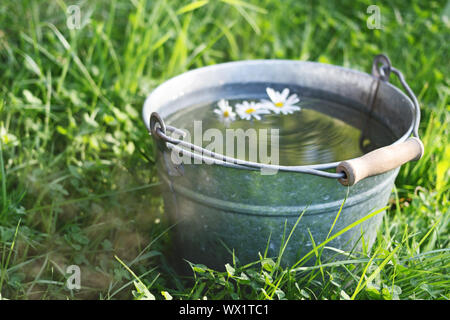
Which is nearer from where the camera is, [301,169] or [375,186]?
[301,169]

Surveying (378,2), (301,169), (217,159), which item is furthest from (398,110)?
(378,2)

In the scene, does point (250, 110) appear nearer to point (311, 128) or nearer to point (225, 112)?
point (225, 112)

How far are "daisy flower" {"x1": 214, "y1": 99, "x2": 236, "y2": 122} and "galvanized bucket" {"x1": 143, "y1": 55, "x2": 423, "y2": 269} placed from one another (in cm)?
17

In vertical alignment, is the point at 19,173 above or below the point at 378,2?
below

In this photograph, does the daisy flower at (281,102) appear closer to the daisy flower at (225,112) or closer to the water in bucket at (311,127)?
the water in bucket at (311,127)

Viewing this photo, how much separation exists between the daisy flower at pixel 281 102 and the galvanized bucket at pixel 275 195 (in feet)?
0.89

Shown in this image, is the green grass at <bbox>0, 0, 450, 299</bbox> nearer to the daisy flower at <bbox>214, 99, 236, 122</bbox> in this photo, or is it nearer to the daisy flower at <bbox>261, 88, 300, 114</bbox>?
the daisy flower at <bbox>214, 99, 236, 122</bbox>

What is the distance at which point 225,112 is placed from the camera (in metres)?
1.83

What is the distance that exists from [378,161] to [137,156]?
1030mm

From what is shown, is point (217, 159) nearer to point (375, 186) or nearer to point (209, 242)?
point (209, 242)
